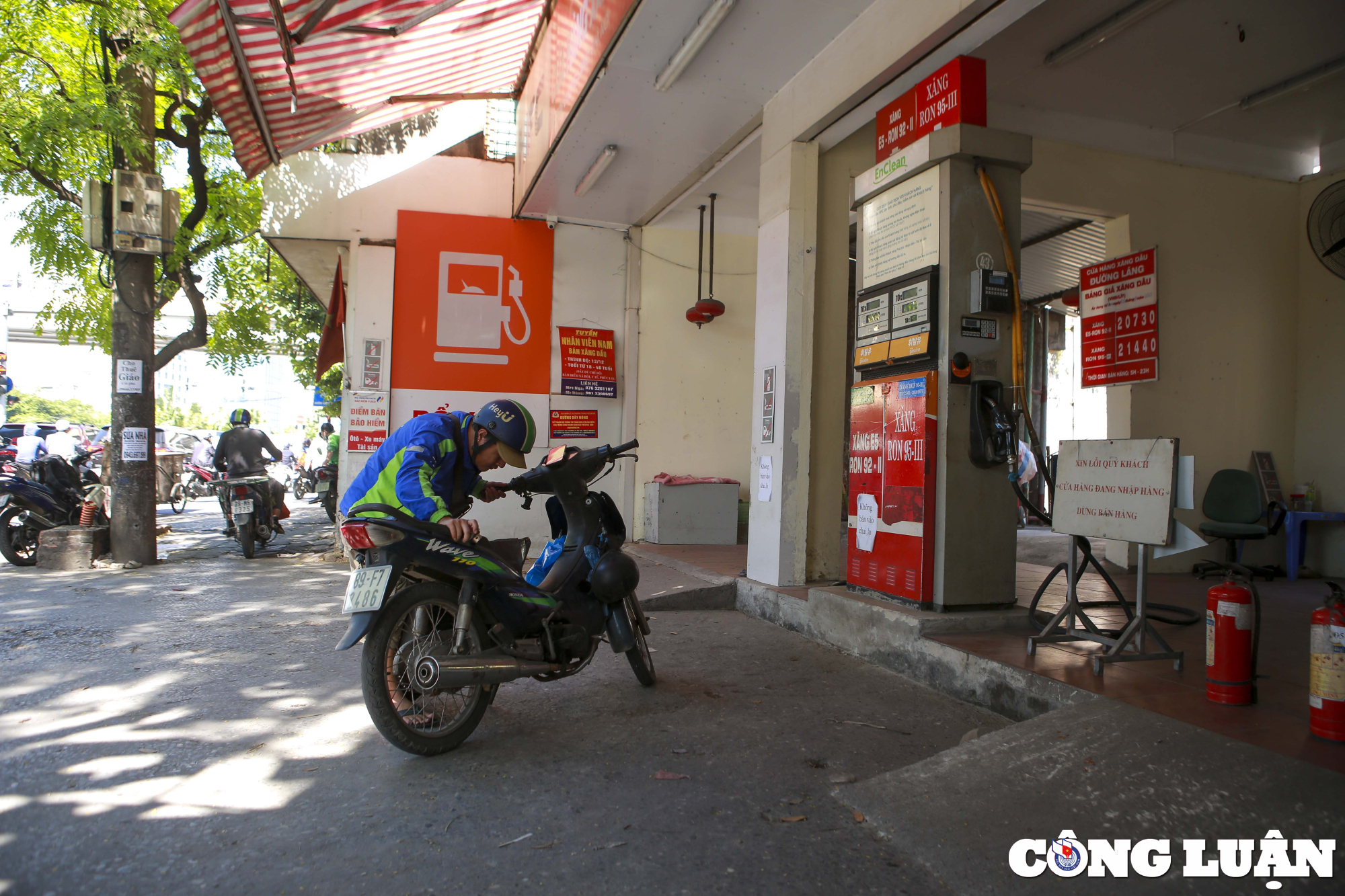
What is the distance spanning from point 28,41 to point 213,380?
55278 mm

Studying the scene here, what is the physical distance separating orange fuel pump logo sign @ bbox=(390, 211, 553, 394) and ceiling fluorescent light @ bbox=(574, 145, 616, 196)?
1.25 metres

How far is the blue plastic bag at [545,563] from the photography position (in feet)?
11.9

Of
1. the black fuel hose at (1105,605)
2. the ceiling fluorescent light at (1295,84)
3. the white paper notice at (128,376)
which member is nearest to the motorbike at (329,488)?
the white paper notice at (128,376)

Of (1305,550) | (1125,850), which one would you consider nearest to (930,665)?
(1125,850)

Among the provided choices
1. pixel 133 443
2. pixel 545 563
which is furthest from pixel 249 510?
pixel 545 563

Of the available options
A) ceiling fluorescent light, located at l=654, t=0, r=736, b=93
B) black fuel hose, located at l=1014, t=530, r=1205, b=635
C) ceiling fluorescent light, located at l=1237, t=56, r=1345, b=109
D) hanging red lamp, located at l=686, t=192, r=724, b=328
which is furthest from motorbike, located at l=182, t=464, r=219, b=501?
ceiling fluorescent light, located at l=1237, t=56, r=1345, b=109

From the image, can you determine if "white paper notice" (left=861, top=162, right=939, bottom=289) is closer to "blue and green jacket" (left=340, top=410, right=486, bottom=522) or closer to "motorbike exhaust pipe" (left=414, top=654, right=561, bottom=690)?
"blue and green jacket" (left=340, top=410, right=486, bottom=522)

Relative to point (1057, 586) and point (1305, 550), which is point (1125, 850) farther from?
point (1305, 550)

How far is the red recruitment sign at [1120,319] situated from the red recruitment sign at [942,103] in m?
3.76

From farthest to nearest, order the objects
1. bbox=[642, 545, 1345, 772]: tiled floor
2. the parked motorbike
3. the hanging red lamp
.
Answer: the parked motorbike < the hanging red lamp < bbox=[642, 545, 1345, 772]: tiled floor

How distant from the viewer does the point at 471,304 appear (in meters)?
8.91

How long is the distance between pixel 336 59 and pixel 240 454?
5013 millimetres

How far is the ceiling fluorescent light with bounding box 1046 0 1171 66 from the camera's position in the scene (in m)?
5.09

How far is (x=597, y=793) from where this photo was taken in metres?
2.72
